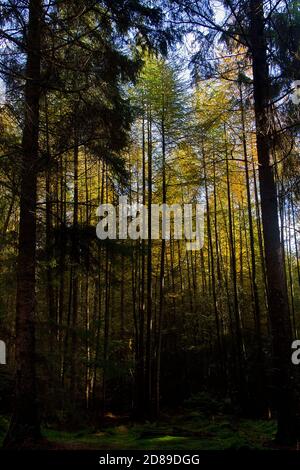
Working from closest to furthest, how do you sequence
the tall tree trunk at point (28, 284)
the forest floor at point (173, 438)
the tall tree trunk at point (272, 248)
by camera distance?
the tall tree trunk at point (28, 284)
the tall tree trunk at point (272, 248)
the forest floor at point (173, 438)

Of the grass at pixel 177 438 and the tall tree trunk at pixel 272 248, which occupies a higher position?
the tall tree trunk at pixel 272 248

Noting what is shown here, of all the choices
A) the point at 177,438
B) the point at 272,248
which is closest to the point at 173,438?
the point at 177,438

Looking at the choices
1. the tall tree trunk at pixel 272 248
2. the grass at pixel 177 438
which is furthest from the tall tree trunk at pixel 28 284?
the tall tree trunk at pixel 272 248

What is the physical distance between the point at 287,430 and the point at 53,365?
3.56m

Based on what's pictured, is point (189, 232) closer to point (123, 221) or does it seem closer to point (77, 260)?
point (123, 221)

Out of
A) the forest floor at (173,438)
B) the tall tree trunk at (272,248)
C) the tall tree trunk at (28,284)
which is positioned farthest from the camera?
the forest floor at (173,438)

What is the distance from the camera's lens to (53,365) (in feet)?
22.5

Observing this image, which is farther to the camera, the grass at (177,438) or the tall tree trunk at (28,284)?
the grass at (177,438)

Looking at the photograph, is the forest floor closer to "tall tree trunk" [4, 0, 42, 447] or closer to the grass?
the grass

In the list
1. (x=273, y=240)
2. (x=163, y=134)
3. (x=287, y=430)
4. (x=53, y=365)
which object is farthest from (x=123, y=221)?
(x=287, y=430)

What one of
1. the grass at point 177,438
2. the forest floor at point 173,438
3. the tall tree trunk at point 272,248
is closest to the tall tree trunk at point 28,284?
the forest floor at point 173,438

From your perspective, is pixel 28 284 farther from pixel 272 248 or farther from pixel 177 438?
pixel 177 438

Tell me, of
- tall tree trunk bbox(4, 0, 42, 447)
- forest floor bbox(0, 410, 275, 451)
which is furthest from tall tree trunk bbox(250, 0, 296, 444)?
tall tree trunk bbox(4, 0, 42, 447)

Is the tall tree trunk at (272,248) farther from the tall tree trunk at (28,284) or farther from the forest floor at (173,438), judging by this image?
the tall tree trunk at (28,284)
